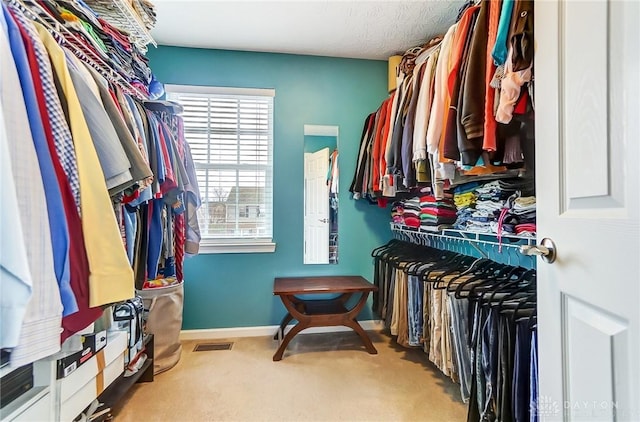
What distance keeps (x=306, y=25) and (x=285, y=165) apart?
3.61 feet

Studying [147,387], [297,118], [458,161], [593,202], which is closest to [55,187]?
[593,202]

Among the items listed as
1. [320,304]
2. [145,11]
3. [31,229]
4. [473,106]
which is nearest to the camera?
[31,229]

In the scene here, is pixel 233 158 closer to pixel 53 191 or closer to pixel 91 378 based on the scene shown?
pixel 91 378

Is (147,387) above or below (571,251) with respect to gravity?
below

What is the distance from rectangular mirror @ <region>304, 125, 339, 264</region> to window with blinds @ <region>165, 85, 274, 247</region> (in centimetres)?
34

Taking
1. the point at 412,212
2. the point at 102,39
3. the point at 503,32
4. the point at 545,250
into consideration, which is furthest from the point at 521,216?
the point at 102,39

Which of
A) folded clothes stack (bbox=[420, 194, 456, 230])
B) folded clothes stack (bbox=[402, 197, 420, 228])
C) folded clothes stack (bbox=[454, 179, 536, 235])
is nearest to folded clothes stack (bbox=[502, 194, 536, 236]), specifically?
folded clothes stack (bbox=[454, 179, 536, 235])

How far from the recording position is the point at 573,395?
0.68m

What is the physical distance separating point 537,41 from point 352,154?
1.87 metres

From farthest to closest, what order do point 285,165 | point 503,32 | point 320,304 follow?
1. point 285,165
2. point 320,304
3. point 503,32

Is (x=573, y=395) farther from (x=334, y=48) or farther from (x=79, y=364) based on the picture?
(x=334, y=48)

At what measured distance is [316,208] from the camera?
2.65 m

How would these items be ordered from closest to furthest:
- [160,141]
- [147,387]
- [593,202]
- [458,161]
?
[593,202]
[458,161]
[160,141]
[147,387]

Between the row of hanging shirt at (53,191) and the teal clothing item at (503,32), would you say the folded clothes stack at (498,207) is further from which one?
the row of hanging shirt at (53,191)
